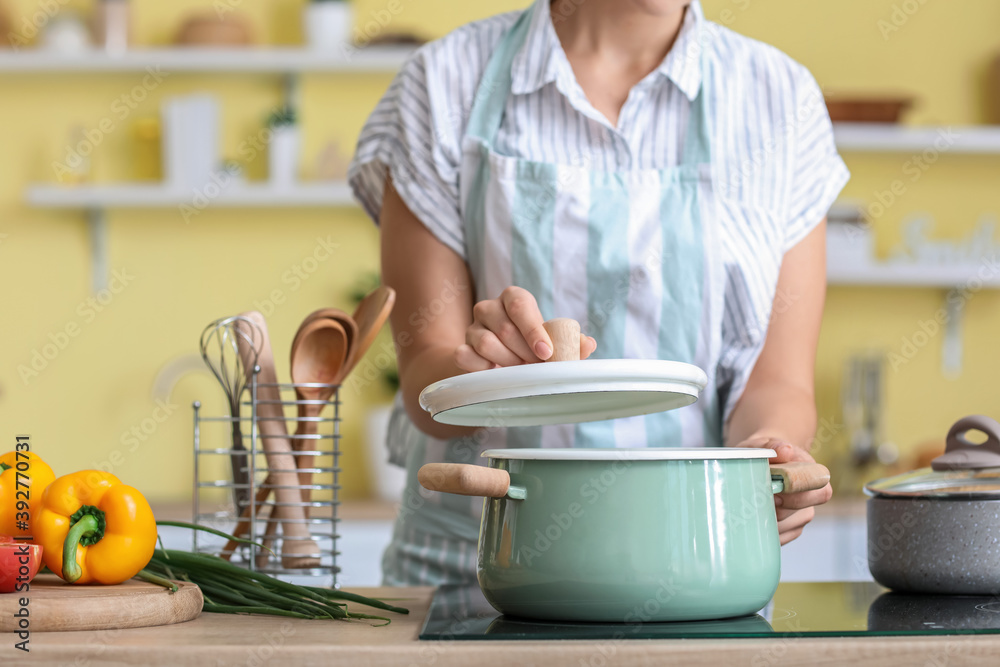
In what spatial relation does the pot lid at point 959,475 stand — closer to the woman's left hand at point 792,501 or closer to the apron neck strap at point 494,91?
the woman's left hand at point 792,501

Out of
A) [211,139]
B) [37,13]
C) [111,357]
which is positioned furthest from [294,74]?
[111,357]

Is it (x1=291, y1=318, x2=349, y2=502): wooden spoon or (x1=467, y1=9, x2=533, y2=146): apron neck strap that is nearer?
(x1=291, y1=318, x2=349, y2=502): wooden spoon

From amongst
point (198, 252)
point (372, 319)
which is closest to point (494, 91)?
point (372, 319)

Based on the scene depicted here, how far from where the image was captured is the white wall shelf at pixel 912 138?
2.57 metres

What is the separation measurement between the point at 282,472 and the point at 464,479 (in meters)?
0.30

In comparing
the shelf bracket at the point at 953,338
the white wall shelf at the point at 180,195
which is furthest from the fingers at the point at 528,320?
the shelf bracket at the point at 953,338

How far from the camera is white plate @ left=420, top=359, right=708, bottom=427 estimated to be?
1.95 ft

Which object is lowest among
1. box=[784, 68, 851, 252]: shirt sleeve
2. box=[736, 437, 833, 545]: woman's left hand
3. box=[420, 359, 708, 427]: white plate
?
box=[736, 437, 833, 545]: woman's left hand

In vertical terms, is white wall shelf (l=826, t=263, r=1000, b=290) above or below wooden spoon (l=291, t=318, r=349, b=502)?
above

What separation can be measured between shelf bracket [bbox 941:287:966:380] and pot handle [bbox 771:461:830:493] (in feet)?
7.53

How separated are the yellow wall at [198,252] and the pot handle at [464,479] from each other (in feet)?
6.79

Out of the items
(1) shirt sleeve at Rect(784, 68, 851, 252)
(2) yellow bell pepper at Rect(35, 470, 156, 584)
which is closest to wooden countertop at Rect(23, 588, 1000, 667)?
(2) yellow bell pepper at Rect(35, 470, 156, 584)

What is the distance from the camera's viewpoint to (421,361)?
0.96m

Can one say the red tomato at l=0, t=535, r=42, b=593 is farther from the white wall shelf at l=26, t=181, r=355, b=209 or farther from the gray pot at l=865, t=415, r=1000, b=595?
the white wall shelf at l=26, t=181, r=355, b=209
